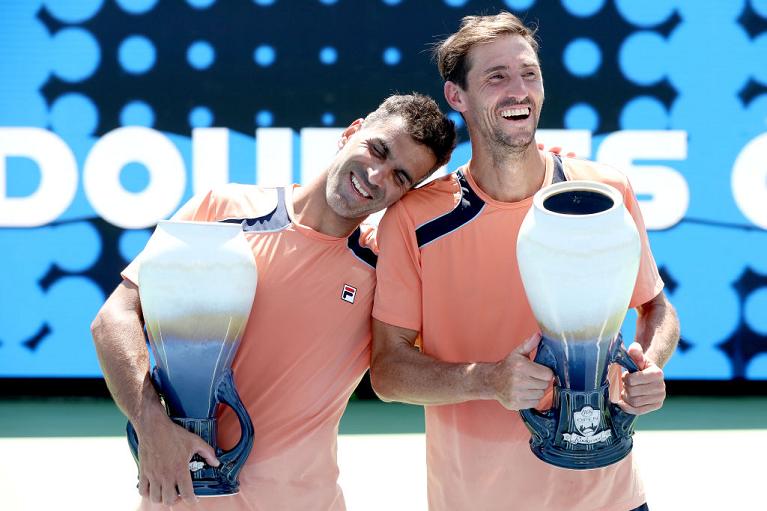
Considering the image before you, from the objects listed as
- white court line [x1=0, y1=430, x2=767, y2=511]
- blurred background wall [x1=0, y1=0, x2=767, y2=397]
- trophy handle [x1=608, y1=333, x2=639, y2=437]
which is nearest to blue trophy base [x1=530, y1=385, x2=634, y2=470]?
trophy handle [x1=608, y1=333, x2=639, y2=437]

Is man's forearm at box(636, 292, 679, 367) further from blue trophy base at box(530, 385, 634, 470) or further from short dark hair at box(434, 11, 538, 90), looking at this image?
short dark hair at box(434, 11, 538, 90)

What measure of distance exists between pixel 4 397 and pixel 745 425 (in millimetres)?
3633

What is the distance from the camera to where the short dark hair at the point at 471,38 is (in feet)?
5.98

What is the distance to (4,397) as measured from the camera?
4559 millimetres

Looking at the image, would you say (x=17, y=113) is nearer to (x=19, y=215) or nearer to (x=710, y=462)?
(x=19, y=215)

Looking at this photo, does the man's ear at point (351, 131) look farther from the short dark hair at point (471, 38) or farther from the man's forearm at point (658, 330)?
the man's forearm at point (658, 330)

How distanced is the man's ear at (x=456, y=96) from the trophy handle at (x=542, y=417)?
1.89 feet

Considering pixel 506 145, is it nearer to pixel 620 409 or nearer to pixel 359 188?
pixel 359 188

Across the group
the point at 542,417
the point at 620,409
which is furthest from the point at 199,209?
the point at 620,409

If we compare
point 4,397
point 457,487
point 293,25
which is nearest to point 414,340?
point 457,487

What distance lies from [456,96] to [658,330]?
63cm

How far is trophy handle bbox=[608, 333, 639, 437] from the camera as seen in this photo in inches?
60.2

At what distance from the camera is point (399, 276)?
1773 millimetres

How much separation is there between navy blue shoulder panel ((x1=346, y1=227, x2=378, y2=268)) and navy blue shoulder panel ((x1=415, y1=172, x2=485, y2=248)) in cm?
13
